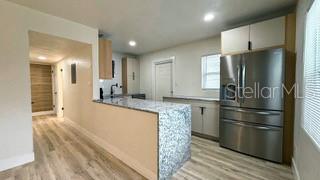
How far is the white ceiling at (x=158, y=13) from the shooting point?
94.1 inches

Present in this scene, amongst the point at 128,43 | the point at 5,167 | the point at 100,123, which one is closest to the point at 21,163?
the point at 5,167

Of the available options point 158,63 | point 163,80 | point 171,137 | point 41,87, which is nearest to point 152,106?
point 171,137

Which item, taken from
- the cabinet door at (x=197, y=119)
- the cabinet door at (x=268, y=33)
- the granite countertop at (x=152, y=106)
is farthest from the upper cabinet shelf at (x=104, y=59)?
the cabinet door at (x=268, y=33)

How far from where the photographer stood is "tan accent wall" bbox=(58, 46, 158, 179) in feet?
6.84

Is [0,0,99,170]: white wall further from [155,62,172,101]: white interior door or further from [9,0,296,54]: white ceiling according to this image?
[155,62,172,101]: white interior door

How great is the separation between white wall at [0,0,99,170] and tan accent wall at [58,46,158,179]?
113 cm

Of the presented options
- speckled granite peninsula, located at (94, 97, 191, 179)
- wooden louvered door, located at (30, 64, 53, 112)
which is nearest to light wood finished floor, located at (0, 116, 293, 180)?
speckled granite peninsula, located at (94, 97, 191, 179)

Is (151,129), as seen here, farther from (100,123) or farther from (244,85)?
(244,85)

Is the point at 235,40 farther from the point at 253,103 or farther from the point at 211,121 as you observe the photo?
the point at 211,121

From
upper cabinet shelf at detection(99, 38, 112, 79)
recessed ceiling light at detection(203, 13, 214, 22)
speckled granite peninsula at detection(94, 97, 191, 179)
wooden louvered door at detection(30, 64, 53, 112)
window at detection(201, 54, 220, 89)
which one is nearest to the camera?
speckled granite peninsula at detection(94, 97, 191, 179)

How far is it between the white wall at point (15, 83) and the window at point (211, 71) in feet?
12.2

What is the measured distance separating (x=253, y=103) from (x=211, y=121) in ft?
3.52

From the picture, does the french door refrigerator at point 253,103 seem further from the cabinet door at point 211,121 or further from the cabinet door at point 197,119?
the cabinet door at point 197,119

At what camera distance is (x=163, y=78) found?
5555 millimetres
